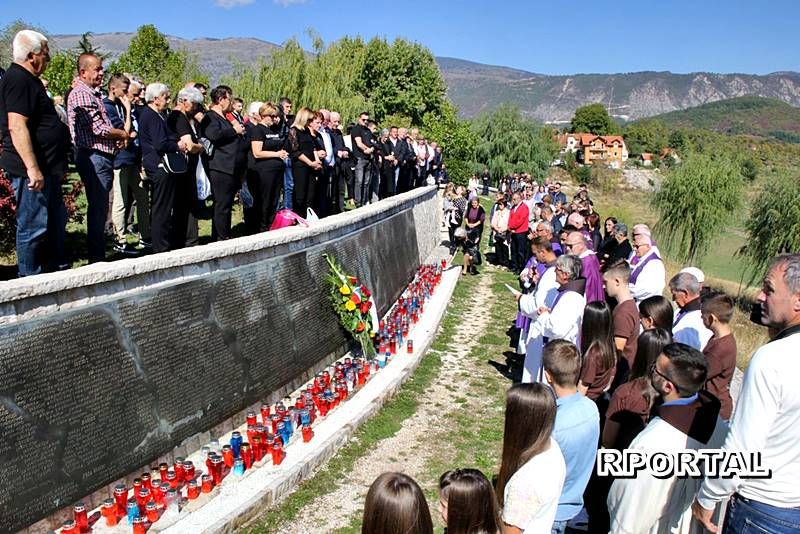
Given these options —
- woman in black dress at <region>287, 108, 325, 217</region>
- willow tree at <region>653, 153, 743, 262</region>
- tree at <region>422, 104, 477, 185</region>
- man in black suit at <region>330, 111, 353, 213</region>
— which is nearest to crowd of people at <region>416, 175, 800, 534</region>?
woman in black dress at <region>287, 108, 325, 217</region>

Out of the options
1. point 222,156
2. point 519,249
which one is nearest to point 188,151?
point 222,156

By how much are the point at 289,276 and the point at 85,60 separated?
2722mm

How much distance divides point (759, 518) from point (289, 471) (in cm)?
325

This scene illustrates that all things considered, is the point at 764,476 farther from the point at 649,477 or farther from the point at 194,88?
the point at 194,88

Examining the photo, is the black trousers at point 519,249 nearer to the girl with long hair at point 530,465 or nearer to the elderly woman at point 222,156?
the elderly woman at point 222,156

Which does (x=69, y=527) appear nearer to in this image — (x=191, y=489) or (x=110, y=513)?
(x=110, y=513)

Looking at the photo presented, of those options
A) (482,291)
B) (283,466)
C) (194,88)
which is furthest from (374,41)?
(283,466)

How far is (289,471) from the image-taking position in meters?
4.90

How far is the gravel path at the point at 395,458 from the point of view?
460cm

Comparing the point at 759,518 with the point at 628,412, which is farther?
the point at 628,412

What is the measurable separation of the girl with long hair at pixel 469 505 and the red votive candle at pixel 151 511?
221 centimetres

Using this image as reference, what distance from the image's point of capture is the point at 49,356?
12.4ft

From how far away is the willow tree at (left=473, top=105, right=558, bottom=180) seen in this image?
57219mm

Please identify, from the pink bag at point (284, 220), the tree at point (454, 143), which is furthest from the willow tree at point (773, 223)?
the pink bag at point (284, 220)
